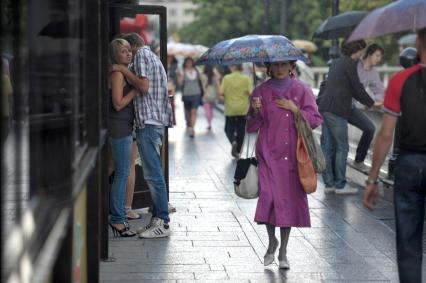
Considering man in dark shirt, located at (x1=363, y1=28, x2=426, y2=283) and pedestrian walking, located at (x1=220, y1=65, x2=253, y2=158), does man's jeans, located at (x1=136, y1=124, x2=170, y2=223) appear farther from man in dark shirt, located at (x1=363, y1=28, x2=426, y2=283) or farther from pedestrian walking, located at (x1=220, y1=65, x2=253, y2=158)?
pedestrian walking, located at (x1=220, y1=65, x2=253, y2=158)

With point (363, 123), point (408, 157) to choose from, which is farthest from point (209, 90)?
point (408, 157)

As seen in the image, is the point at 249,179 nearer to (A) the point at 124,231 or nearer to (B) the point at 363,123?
(A) the point at 124,231

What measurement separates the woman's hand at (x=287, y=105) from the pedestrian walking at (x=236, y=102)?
30.5 ft

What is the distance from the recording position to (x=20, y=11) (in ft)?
8.54

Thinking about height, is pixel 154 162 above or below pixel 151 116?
below

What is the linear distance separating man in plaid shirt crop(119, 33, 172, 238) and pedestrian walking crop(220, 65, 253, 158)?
7.86 meters

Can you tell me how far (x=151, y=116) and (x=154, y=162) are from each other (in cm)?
42

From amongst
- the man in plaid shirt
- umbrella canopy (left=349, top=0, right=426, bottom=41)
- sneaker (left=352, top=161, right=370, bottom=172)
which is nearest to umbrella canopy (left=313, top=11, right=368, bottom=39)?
A: sneaker (left=352, top=161, right=370, bottom=172)

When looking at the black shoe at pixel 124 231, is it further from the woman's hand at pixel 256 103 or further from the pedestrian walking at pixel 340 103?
the pedestrian walking at pixel 340 103

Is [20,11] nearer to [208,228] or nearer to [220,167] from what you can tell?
[208,228]

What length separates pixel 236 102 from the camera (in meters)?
16.7

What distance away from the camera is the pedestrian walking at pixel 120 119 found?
8172 millimetres

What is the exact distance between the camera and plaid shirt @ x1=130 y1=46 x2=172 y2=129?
27.0 ft

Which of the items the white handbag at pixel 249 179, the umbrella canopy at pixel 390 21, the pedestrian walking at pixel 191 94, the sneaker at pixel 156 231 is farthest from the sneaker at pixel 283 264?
the pedestrian walking at pixel 191 94
